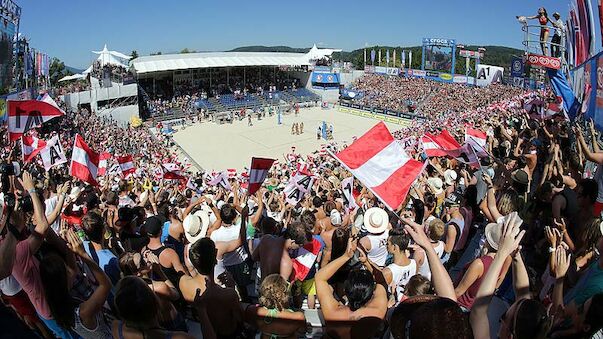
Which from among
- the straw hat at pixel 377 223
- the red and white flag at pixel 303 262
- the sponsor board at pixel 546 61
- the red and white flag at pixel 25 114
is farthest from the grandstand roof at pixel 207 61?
the straw hat at pixel 377 223

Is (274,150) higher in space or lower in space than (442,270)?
lower

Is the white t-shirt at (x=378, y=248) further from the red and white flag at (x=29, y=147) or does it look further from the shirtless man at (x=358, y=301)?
the red and white flag at (x=29, y=147)

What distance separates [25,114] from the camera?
8.20 m

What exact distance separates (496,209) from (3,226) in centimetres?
435

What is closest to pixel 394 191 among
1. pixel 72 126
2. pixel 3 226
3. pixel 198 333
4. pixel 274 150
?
pixel 198 333

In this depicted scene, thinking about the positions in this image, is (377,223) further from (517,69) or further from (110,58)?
(110,58)

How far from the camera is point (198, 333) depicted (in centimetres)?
386

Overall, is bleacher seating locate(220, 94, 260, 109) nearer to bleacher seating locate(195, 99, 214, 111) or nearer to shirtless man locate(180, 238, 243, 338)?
bleacher seating locate(195, 99, 214, 111)

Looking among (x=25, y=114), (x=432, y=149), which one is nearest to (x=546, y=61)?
(x=432, y=149)

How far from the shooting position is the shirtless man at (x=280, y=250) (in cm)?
410

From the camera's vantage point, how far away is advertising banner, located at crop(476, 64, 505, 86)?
48375 millimetres

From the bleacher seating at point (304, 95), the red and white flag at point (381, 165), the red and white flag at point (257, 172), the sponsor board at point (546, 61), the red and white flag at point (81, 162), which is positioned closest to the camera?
the red and white flag at point (381, 165)

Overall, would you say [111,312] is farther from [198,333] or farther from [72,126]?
[72,126]

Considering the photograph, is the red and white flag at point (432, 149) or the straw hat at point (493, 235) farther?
the red and white flag at point (432, 149)
